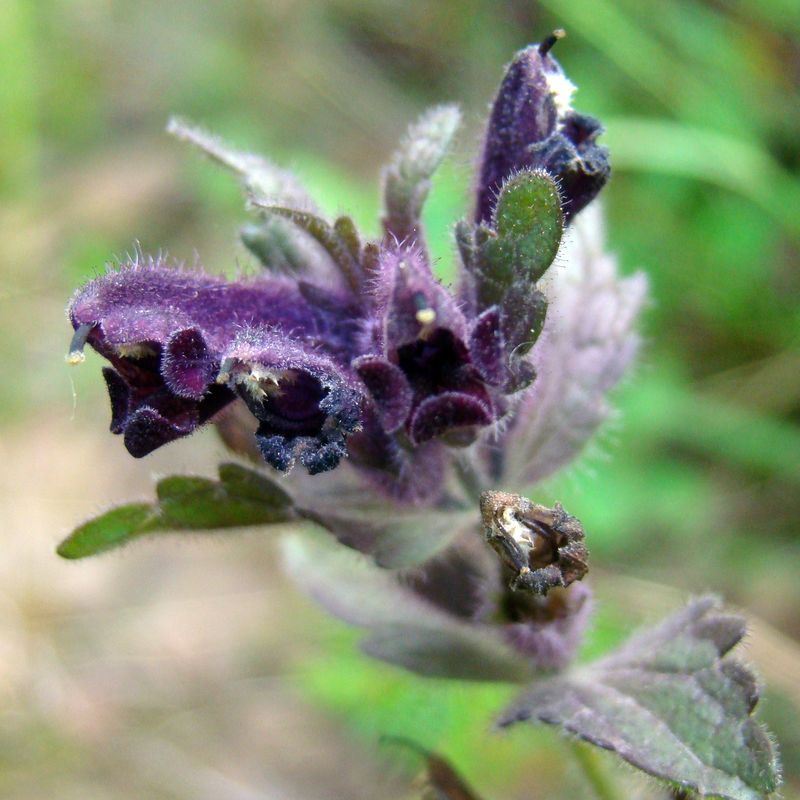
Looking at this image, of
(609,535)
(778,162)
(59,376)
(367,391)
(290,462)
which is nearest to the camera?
(290,462)

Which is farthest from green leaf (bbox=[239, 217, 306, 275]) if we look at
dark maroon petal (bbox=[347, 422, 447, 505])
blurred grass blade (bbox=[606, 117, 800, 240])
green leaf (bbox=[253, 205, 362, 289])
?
blurred grass blade (bbox=[606, 117, 800, 240])

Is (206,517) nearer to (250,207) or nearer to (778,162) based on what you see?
(250,207)

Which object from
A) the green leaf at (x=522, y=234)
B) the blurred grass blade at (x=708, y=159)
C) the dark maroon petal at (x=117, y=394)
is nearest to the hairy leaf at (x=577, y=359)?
the green leaf at (x=522, y=234)

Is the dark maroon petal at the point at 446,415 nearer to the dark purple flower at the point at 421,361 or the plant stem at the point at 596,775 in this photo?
the dark purple flower at the point at 421,361

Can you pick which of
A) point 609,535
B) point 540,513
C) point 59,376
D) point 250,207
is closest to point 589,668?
point 540,513

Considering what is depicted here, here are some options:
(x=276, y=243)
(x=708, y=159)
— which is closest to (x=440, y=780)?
(x=276, y=243)

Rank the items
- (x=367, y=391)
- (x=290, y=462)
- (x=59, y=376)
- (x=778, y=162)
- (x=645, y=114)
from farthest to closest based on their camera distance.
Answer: (x=59, y=376)
(x=645, y=114)
(x=778, y=162)
(x=367, y=391)
(x=290, y=462)

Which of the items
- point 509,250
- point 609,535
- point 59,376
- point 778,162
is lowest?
point 509,250
